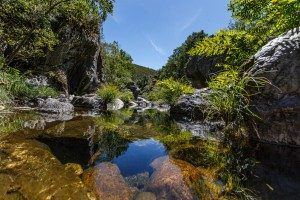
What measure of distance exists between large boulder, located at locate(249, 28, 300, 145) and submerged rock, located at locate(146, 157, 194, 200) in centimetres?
246

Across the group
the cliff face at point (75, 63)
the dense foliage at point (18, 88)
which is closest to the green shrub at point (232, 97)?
the dense foliage at point (18, 88)

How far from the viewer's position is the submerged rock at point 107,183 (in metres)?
3.42

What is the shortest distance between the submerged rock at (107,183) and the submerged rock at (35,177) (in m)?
0.14

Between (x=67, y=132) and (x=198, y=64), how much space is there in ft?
66.6

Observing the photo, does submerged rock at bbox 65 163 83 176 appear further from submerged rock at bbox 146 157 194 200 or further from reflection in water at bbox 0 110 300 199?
submerged rock at bbox 146 157 194 200

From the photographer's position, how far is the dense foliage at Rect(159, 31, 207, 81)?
4110 centimetres

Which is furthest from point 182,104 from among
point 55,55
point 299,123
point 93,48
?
point 93,48

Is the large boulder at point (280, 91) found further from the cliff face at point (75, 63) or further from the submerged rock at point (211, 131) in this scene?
the cliff face at point (75, 63)

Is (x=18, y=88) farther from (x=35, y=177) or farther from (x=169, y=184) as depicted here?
(x=169, y=184)

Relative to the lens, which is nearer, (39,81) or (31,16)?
(31,16)

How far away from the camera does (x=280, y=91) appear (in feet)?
18.9

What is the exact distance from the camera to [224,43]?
4.82m

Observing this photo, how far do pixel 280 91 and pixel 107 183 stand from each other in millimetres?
3910

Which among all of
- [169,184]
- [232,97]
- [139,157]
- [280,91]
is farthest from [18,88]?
[169,184]
